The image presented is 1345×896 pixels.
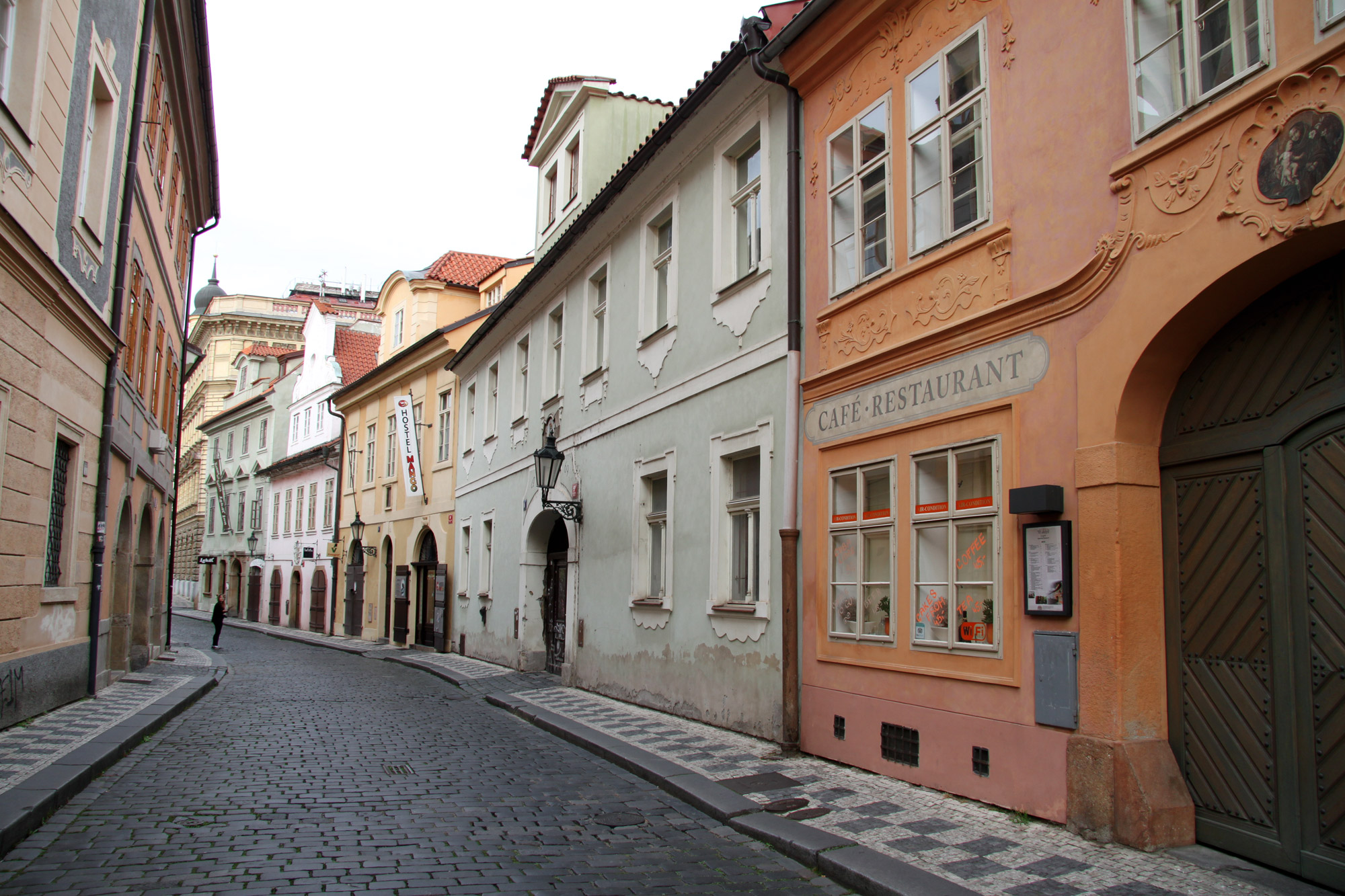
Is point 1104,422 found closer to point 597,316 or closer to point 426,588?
point 597,316

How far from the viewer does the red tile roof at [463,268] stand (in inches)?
1190

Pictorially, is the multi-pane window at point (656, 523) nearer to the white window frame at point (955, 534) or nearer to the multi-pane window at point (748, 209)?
the multi-pane window at point (748, 209)

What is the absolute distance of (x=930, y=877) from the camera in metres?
5.30

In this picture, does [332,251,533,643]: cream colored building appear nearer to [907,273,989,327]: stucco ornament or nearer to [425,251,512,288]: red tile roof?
[425,251,512,288]: red tile roof

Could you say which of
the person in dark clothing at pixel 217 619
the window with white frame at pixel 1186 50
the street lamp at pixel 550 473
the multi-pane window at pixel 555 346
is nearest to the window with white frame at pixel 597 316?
the street lamp at pixel 550 473

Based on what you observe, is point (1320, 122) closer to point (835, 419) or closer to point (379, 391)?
point (835, 419)

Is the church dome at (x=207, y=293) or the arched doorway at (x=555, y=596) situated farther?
the church dome at (x=207, y=293)

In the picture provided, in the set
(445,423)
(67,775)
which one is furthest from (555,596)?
(67,775)

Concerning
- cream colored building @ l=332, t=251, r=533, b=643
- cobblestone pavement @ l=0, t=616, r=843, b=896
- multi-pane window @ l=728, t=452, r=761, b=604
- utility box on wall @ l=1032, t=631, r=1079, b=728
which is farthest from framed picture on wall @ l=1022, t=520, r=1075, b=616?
cream colored building @ l=332, t=251, r=533, b=643

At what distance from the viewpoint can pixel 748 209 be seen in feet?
38.0

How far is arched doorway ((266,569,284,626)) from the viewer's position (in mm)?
41969

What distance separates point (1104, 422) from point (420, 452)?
22.9 metres

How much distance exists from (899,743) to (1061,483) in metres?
2.64

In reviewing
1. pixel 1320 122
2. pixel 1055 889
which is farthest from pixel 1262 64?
pixel 1055 889
